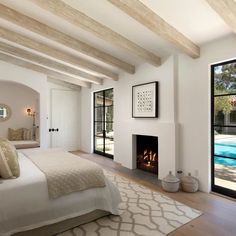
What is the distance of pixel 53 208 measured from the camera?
86.6 inches

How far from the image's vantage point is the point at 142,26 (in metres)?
3.25

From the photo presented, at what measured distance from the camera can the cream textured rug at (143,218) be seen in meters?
2.35

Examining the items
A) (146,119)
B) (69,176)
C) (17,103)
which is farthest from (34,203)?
(17,103)

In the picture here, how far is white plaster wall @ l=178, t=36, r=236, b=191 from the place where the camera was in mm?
3465

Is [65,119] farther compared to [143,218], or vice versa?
[65,119]

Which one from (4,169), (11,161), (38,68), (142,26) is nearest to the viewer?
(4,169)

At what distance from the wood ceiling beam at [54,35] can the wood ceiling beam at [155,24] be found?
1691 mm

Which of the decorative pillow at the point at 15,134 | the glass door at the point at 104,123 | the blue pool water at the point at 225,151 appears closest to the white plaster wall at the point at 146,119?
the glass door at the point at 104,123

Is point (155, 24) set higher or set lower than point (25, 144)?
higher

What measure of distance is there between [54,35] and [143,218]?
3.41 metres

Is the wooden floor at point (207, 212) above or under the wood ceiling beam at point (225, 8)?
under

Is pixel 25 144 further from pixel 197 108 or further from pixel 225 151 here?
pixel 225 151

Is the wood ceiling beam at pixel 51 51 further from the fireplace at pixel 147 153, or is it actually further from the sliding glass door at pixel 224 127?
the sliding glass door at pixel 224 127

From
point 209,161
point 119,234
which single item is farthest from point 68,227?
point 209,161
